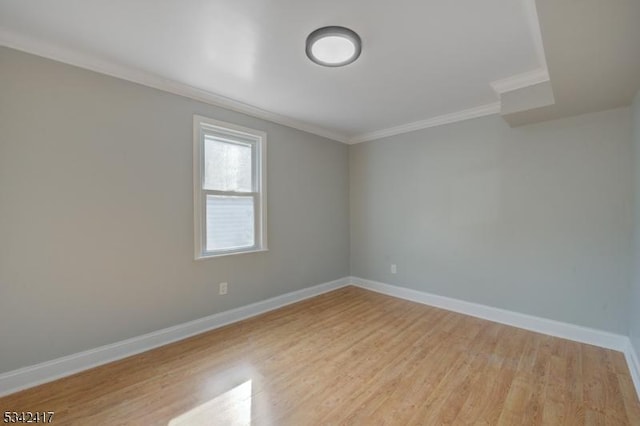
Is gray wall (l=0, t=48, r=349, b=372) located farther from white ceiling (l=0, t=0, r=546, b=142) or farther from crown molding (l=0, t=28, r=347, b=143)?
white ceiling (l=0, t=0, r=546, b=142)

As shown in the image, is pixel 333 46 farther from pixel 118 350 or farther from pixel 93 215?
pixel 118 350

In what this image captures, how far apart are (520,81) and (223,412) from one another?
11.8ft

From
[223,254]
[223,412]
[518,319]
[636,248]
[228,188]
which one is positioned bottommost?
[223,412]

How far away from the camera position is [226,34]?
1.93m

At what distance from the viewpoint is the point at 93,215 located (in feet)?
7.41

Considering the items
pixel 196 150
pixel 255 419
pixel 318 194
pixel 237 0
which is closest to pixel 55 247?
pixel 196 150

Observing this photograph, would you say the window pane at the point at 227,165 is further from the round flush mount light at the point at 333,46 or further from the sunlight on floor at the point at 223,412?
the sunlight on floor at the point at 223,412

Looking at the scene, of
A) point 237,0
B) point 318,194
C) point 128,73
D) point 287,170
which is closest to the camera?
point 237,0

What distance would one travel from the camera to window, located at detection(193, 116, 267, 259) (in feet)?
9.51

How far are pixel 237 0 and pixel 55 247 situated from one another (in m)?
2.21

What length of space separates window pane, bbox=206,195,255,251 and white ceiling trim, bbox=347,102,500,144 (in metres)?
2.18

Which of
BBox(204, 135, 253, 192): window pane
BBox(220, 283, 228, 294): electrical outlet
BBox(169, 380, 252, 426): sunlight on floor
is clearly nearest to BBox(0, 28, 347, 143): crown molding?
BBox(204, 135, 253, 192): window pane

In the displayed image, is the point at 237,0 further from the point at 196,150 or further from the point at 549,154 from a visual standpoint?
the point at 549,154

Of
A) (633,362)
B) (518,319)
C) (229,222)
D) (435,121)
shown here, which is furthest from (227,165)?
(633,362)
